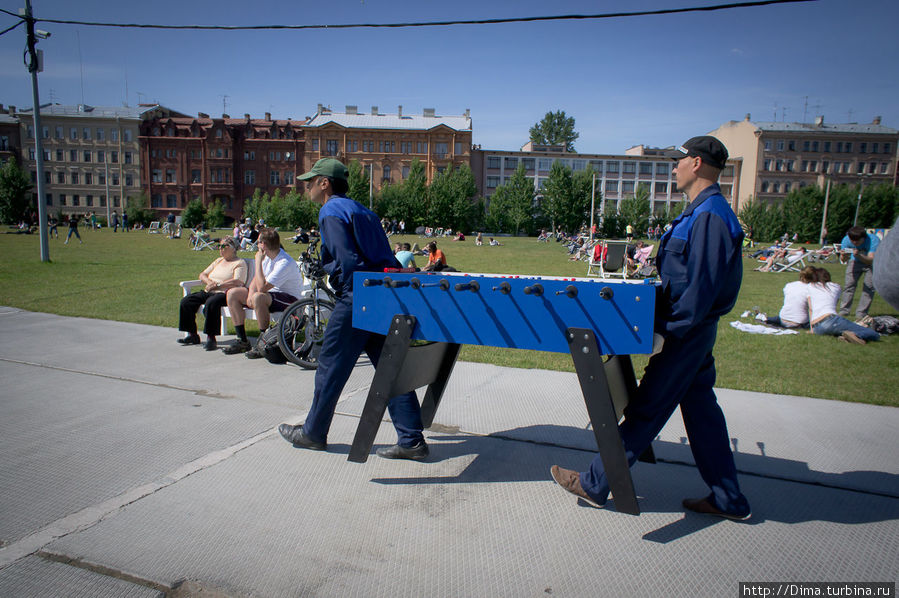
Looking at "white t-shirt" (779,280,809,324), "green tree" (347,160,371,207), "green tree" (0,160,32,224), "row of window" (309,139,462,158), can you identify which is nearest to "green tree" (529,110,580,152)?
"row of window" (309,139,462,158)

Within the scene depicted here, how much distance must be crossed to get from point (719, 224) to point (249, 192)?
287 feet

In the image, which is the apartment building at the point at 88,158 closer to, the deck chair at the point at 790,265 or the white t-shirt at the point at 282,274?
the deck chair at the point at 790,265

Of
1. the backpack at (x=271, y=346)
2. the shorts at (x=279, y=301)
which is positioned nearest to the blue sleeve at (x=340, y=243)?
the backpack at (x=271, y=346)

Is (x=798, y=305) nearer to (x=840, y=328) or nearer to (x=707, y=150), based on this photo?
(x=840, y=328)

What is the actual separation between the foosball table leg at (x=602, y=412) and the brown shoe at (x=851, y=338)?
25.2 ft

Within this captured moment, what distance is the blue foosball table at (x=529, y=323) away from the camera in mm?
2814

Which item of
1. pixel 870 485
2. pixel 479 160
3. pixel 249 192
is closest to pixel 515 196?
pixel 479 160

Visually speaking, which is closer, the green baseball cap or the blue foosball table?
the blue foosball table

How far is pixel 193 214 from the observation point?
7094 cm

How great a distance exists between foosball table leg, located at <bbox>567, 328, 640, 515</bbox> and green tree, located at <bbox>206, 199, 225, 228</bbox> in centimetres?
7563

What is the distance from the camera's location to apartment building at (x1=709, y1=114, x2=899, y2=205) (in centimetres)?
8744

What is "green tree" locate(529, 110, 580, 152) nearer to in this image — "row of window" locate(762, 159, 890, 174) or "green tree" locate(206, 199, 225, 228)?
"row of window" locate(762, 159, 890, 174)

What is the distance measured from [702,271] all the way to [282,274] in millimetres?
5515

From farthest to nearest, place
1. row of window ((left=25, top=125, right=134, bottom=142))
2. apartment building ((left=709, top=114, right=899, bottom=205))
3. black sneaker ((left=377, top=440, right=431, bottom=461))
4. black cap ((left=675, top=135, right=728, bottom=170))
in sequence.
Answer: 1. apartment building ((left=709, top=114, right=899, bottom=205))
2. row of window ((left=25, top=125, right=134, bottom=142))
3. black sneaker ((left=377, top=440, right=431, bottom=461))
4. black cap ((left=675, top=135, right=728, bottom=170))
